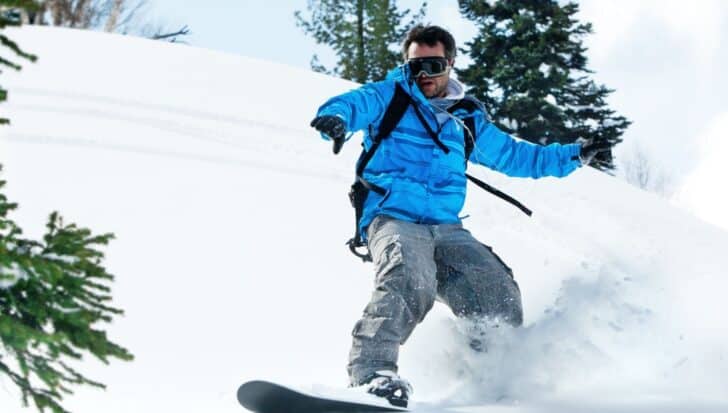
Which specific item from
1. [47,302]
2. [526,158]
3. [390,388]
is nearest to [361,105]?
[526,158]

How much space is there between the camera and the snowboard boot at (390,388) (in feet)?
10.5

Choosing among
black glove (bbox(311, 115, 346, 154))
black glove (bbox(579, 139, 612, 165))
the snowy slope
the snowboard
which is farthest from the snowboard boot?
black glove (bbox(579, 139, 612, 165))

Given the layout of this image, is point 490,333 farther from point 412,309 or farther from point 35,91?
point 35,91

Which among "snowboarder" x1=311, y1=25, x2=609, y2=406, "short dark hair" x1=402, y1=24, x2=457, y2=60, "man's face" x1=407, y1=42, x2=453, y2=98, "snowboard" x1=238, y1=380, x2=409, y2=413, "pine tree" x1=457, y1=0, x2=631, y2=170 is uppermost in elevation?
"pine tree" x1=457, y1=0, x2=631, y2=170

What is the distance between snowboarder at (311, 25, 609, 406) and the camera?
3500mm

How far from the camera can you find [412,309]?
3498 millimetres

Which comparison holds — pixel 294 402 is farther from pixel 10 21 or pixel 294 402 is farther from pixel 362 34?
pixel 362 34

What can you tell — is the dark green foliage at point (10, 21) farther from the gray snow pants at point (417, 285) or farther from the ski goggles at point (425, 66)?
the ski goggles at point (425, 66)

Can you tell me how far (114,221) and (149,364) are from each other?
3.27m

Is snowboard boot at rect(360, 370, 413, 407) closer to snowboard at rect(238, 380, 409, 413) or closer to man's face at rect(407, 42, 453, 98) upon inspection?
snowboard at rect(238, 380, 409, 413)

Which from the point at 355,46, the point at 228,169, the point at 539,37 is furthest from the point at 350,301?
the point at 355,46

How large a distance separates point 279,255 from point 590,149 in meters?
3.26

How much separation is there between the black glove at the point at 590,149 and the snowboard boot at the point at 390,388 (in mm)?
1659

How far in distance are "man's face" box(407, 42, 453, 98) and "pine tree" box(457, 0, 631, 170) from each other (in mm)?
19314
